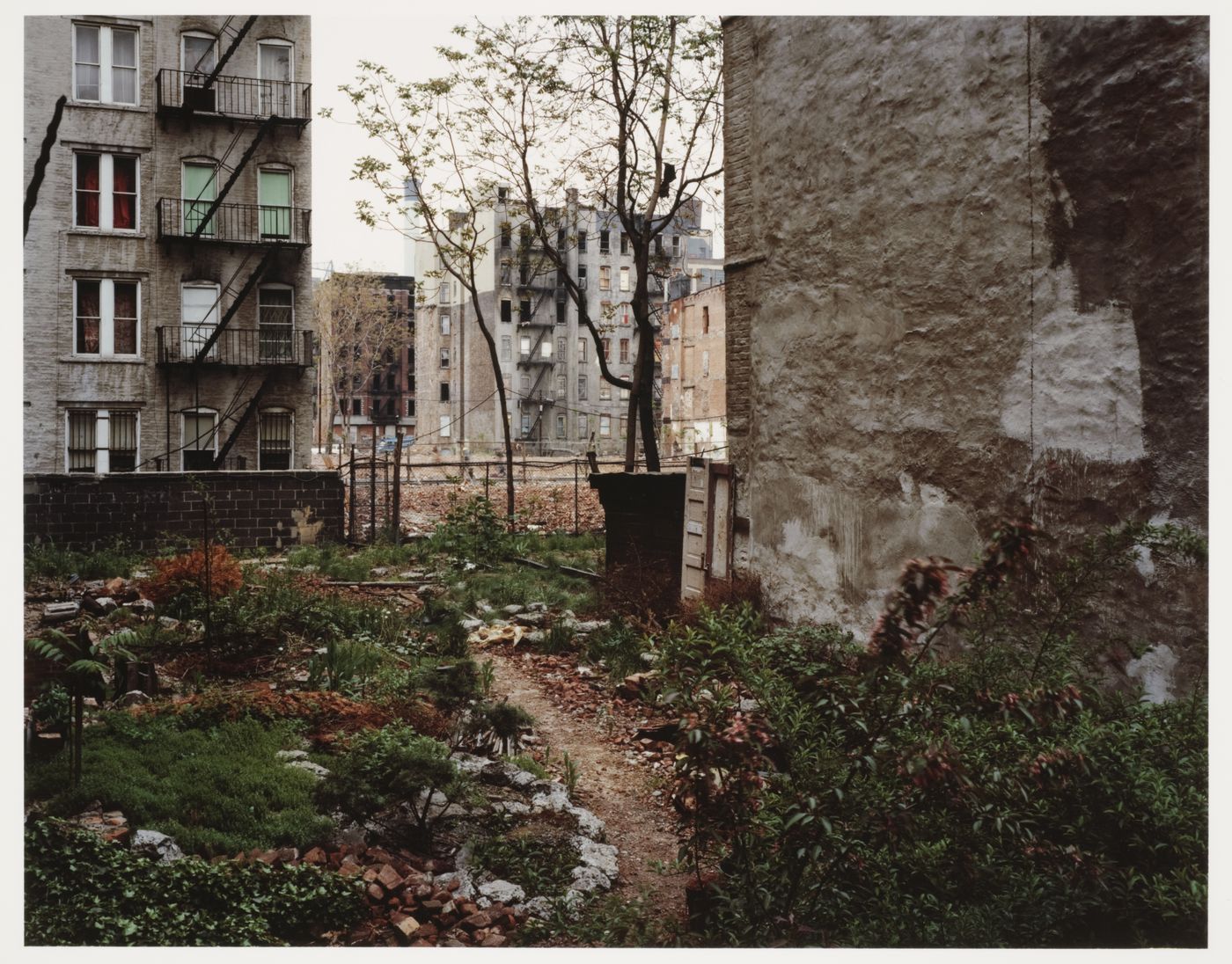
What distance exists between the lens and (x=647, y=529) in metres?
8.92

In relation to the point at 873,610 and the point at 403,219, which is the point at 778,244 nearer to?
the point at 873,610

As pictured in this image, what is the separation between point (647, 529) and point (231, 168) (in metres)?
4.51

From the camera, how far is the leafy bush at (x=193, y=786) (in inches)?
169

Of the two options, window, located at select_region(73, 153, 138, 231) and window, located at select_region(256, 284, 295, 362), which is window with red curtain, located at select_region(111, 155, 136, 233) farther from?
window, located at select_region(256, 284, 295, 362)

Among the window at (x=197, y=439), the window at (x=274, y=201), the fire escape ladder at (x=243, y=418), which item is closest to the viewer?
the window at (x=274, y=201)

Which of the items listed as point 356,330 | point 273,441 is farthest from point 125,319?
point 356,330

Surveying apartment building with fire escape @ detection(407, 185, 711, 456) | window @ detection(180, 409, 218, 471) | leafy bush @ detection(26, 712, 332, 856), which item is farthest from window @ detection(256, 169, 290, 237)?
apartment building with fire escape @ detection(407, 185, 711, 456)

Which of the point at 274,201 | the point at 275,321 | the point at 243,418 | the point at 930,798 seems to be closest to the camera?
the point at 930,798

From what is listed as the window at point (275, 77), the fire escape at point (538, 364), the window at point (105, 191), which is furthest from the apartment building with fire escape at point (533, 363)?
the window at point (105, 191)

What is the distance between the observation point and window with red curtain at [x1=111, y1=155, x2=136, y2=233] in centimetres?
597

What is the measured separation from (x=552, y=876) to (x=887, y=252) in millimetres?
3979

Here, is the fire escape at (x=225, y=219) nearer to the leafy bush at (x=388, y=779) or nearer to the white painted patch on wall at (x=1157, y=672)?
the leafy bush at (x=388, y=779)

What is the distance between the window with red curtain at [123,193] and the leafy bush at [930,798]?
15.3 ft

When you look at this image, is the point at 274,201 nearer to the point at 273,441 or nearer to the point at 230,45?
the point at 230,45
